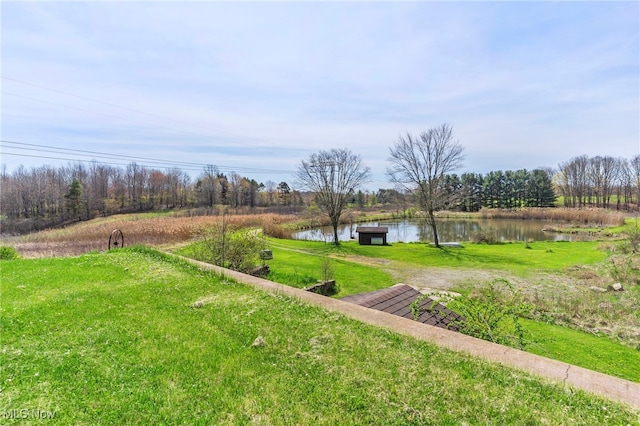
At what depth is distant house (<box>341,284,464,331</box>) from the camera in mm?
5867

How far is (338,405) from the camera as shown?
264cm

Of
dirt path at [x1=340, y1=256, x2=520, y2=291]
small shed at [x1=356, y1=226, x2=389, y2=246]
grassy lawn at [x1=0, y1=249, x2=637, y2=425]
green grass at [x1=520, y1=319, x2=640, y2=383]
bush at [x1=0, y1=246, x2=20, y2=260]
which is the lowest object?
dirt path at [x1=340, y1=256, x2=520, y2=291]

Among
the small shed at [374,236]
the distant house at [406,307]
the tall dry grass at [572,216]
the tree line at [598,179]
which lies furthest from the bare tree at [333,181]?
the tree line at [598,179]

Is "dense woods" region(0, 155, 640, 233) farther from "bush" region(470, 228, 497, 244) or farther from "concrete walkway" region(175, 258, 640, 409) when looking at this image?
"concrete walkway" region(175, 258, 640, 409)

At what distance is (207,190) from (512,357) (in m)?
58.0

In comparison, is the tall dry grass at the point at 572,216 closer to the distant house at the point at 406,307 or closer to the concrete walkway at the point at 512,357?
the distant house at the point at 406,307

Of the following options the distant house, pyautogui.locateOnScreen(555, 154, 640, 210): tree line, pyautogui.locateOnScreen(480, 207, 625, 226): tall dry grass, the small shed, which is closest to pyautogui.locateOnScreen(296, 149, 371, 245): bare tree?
the small shed

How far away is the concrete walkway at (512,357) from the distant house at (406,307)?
1488 millimetres

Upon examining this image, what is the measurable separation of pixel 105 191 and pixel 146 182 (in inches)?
283

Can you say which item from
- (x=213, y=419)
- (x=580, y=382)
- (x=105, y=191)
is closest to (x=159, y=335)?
(x=213, y=419)

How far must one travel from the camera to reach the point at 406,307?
6.64 metres

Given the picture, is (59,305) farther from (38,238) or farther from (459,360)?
(38,238)

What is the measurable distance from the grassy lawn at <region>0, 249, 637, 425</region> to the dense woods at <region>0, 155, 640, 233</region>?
3963cm

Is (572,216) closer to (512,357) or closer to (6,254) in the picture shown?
(512,357)
